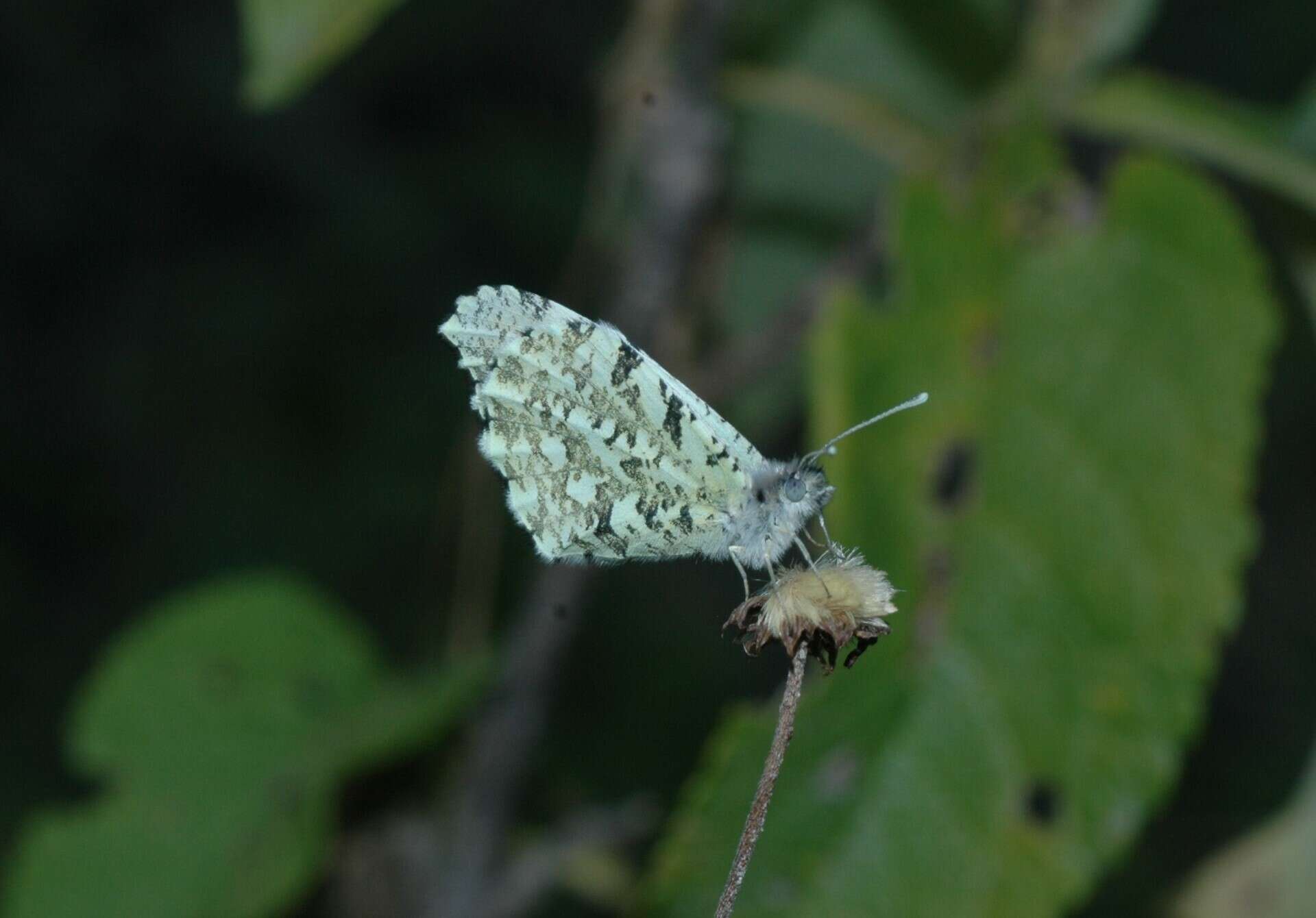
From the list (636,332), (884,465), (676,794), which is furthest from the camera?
(676,794)

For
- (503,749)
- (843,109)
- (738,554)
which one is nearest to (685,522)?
(738,554)

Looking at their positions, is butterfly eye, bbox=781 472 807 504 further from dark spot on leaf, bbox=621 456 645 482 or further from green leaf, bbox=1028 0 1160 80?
green leaf, bbox=1028 0 1160 80

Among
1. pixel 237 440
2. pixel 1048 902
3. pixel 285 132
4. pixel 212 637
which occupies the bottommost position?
pixel 1048 902

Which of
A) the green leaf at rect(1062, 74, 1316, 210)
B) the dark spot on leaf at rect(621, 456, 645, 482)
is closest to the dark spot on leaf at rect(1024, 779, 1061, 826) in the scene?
the dark spot on leaf at rect(621, 456, 645, 482)

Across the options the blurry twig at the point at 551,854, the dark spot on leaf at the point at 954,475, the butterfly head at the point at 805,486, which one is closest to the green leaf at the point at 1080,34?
the dark spot on leaf at the point at 954,475

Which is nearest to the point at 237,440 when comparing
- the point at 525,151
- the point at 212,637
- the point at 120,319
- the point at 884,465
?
the point at 120,319

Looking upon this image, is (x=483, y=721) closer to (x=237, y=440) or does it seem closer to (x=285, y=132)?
(x=237, y=440)

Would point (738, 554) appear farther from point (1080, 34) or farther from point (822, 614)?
point (1080, 34)
